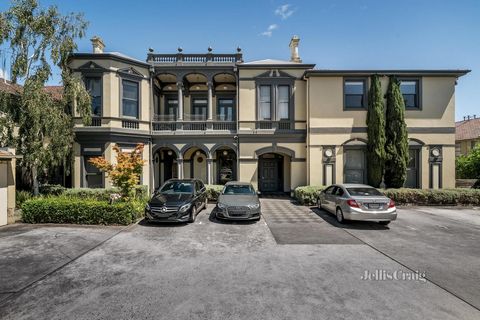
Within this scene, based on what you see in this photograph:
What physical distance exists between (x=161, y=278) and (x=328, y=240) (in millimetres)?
5040

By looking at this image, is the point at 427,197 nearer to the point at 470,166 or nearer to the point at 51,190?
the point at 470,166

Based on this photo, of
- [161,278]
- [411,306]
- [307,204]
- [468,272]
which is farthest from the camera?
[307,204]

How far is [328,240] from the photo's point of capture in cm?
685

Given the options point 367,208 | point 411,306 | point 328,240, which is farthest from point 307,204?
point 411,306

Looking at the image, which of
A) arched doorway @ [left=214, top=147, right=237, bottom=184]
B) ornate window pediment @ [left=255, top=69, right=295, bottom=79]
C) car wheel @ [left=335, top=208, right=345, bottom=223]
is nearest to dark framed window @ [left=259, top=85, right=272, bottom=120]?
ornate window pediment @ [left=255, top=69, right=295, bottom=79]

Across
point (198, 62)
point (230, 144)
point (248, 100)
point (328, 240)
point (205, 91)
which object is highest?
point (198, 62)

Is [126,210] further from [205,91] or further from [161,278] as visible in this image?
[205,91]

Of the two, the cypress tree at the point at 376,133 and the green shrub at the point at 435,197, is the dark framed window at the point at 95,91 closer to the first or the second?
Result: the cypress tree at the point at 376,133

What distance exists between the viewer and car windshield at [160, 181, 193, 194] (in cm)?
962

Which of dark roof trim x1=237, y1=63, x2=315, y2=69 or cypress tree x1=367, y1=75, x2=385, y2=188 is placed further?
dark roof trim x1=237, y1=63, x2=315, y2=69

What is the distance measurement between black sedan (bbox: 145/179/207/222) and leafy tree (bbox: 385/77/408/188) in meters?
11.5

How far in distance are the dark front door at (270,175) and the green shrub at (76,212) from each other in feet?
31.6

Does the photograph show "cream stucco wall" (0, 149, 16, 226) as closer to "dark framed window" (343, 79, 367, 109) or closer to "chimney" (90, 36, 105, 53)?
"chimney" (90, 36, 105, 53)

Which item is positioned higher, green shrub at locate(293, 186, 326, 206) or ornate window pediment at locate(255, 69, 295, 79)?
ornate window pediment at locate(255, 69, 295, 79)
